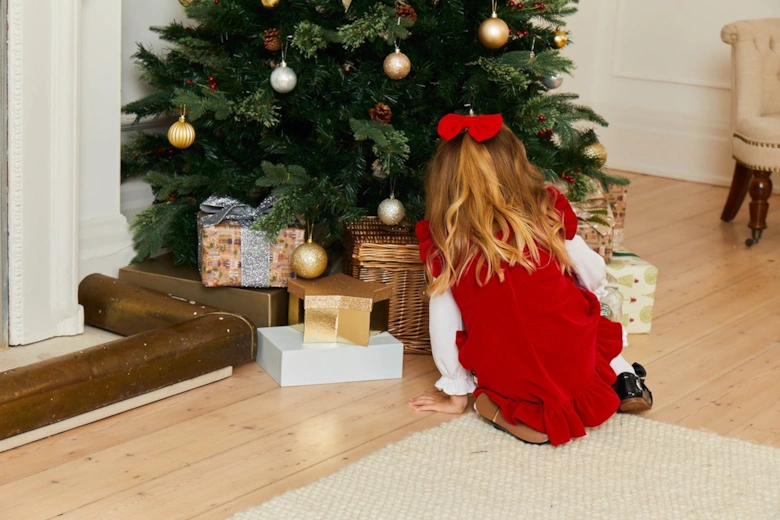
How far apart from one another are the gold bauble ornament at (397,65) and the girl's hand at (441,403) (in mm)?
784

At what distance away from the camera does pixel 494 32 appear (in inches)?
94.3

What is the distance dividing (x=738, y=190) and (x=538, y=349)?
2416 mm

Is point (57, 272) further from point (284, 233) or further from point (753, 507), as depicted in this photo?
point (753, 507)

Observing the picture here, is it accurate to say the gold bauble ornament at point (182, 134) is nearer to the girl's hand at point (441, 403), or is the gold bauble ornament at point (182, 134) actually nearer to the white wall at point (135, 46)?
the white wall at point (135, 46)

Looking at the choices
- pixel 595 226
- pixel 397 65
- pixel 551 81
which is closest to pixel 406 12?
pixel 397 65

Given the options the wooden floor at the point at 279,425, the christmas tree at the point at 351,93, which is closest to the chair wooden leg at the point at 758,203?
the wooden floor at the point at 279,425

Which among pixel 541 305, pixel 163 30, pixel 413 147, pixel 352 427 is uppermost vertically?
pixel 163 30

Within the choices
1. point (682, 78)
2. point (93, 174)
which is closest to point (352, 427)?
point (93, 174)

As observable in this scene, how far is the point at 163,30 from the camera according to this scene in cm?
273

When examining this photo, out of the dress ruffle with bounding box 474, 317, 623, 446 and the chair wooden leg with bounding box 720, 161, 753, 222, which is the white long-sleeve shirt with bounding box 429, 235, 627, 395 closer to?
the dress ruffle with bounding box 474, 317, 623, 446

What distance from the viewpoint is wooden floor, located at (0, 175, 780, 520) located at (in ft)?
5.99

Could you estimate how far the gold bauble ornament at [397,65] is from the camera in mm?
2361

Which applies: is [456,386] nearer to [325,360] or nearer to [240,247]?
[325,360]

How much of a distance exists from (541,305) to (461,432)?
1.09 feet
